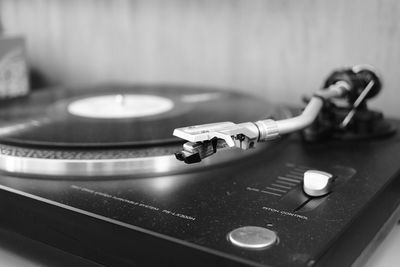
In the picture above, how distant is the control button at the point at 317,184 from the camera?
0.54 metres

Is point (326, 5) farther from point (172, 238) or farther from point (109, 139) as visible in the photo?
point (172, 238)

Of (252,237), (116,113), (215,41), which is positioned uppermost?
(215,41)

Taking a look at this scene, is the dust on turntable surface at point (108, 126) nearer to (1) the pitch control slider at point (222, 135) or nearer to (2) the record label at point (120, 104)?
(2) the record label at point (120, 104)

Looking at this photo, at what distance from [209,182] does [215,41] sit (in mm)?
558

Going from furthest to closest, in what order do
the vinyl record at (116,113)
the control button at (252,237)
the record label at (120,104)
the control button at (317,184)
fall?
the record label at (120,104) → the vinyl record at (116,113) → the control button at (317,184) → the control button at (252,237)

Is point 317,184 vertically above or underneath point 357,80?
underneath

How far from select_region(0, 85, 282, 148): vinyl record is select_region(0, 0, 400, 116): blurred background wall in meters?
0.15

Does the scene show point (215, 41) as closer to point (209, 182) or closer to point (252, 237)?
point (209, 182)

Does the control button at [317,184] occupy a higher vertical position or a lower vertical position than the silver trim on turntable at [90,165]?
lower

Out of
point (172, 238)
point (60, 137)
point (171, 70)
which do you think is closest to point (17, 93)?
point (171, 70)

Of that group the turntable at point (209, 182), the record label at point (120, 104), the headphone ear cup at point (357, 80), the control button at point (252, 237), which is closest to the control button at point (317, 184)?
the turntable at point (209, 182)

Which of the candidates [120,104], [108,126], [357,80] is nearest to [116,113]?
[120,104]

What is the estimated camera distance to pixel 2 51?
1.03m

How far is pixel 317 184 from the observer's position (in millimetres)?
542
